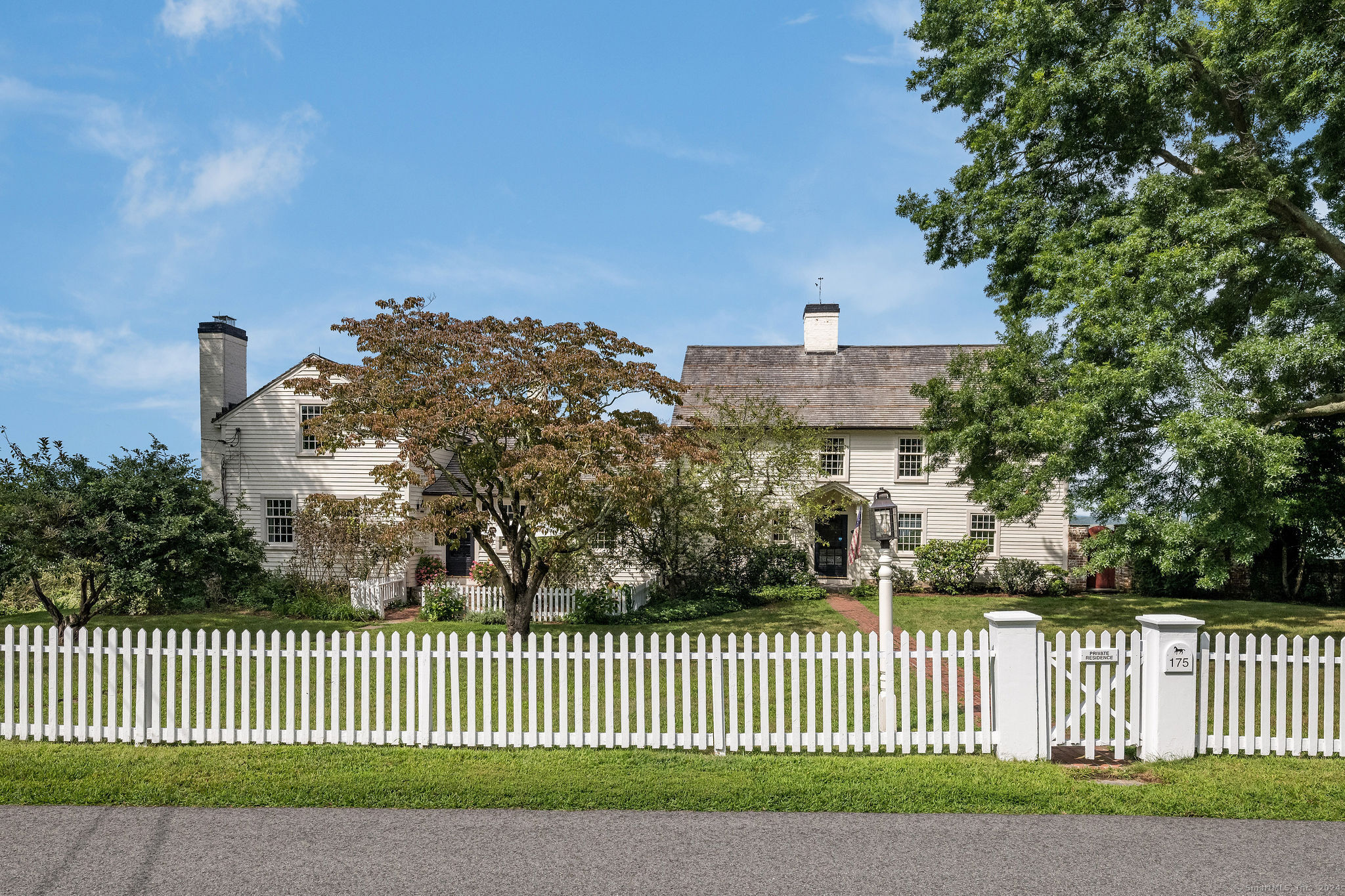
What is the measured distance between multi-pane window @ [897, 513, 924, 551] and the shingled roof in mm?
2811

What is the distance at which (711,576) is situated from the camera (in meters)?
20.8

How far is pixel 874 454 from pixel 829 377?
3241mm

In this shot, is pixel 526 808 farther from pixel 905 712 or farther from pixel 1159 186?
pixel 1159 186

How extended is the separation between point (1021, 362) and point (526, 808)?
43.5 feet

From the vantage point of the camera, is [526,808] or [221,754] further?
[221,754]

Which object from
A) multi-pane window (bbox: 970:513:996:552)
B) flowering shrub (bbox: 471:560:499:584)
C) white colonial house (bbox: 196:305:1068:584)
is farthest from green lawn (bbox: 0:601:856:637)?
multi-pane window (bbox: 970:513:996:552)

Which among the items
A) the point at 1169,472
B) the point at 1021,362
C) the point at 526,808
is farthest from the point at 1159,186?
the point at 526,808

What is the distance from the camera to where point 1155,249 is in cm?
1281

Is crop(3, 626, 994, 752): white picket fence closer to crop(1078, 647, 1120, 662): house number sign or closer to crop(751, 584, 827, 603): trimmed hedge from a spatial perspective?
crop(1078, 647, 1120, 662): house number sign

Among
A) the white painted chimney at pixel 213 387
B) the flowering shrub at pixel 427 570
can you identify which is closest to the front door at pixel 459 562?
the flowering shrub at pixel 427 570

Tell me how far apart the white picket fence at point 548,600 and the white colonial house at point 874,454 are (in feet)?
19.8

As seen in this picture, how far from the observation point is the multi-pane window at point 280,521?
2322 centimetres

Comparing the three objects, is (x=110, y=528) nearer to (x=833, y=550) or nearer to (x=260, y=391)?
(x=260, y=391)

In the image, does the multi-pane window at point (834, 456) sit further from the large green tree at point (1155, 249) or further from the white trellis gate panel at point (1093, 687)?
the white trellis gate panel at point (1093, 687)
